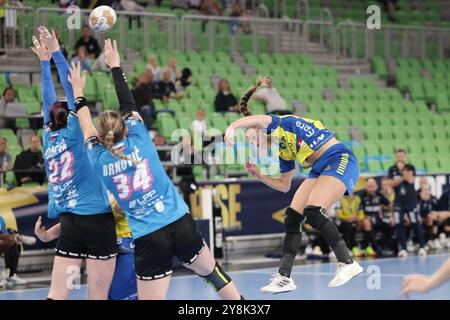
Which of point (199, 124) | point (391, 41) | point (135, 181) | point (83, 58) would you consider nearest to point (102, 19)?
point (135, 181)

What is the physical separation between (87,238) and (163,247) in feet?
3.32

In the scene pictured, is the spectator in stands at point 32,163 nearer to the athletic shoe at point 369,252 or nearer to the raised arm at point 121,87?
the athletic shoe at point 369,252

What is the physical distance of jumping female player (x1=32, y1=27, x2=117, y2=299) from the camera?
7.32 metres

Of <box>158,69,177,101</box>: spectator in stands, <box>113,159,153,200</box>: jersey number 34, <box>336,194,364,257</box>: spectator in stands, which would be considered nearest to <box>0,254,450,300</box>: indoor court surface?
<box>336,194,364,257</box>: spectator in stands

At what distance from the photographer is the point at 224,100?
742 inches

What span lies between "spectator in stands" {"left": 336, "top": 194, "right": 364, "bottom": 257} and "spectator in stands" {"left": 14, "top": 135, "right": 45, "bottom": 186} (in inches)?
214

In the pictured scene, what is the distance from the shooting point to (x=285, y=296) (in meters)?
11.3

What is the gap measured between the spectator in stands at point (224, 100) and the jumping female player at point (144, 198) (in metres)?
12.1

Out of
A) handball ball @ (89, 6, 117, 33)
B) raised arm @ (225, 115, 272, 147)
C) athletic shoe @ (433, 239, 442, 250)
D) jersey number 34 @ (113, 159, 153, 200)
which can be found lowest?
athletic shoe @ (433, 239, 442, 250)

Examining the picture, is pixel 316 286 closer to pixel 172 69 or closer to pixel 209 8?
pixel 172 69

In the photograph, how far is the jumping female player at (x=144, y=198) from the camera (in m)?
6.55

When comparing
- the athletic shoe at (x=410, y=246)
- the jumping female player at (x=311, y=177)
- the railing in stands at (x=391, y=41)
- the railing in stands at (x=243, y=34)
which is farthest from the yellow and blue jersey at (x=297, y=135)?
the railing in stands at (x=391, y=41)

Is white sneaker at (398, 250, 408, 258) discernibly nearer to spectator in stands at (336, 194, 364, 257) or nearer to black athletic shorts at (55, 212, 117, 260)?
spectator in stands at (336, 194, 364, 257)
